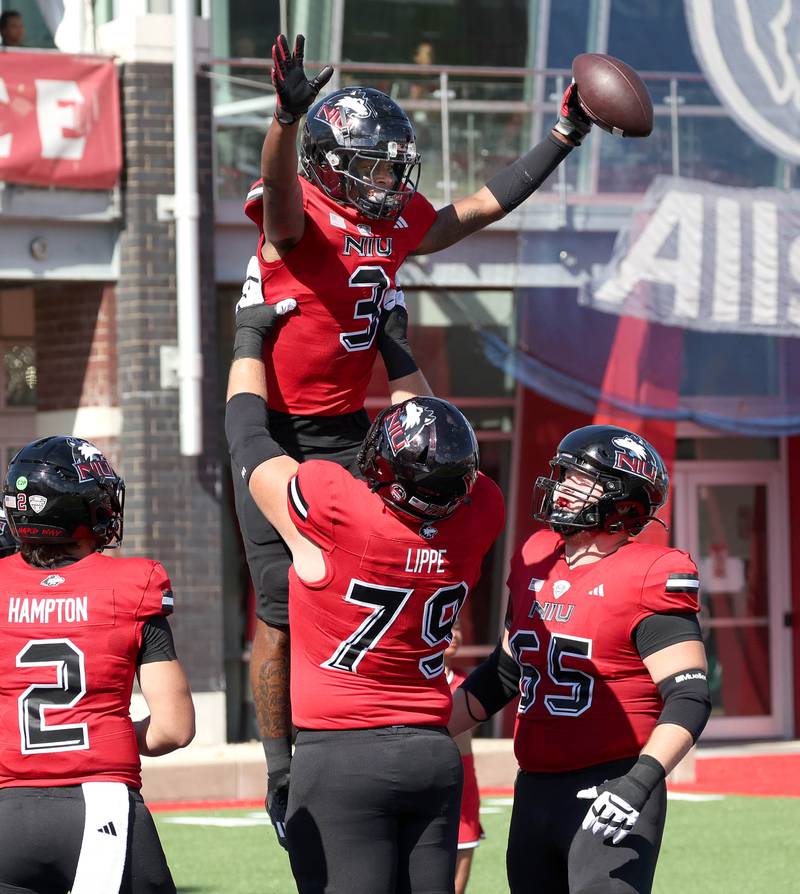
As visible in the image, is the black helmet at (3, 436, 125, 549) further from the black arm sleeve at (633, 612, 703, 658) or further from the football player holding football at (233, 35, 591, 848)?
the black arm sleeve at (633, 612, 703, 658)

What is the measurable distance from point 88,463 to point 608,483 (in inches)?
61.7

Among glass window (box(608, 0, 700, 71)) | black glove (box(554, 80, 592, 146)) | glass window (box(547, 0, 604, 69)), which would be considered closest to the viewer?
black glove (box(554, 80, 592, 146))

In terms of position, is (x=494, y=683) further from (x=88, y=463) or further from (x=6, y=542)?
(x=6, y=542)

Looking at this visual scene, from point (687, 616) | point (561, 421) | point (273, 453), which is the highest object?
point (273, 453)

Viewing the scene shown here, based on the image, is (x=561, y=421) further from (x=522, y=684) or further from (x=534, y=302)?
(x=522, y=684)

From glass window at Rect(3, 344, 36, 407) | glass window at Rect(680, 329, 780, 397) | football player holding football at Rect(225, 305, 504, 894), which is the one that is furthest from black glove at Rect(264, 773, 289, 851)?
glass window at Rect(3, 344, 36, 407)

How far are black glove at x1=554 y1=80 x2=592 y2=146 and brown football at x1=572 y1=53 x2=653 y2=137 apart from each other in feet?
0.19

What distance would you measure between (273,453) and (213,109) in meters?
9.78

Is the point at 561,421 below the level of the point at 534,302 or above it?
below

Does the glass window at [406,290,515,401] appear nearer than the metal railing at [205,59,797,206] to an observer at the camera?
No

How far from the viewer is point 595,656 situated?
17.2 ft

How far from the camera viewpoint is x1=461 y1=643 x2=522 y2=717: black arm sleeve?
561 cm

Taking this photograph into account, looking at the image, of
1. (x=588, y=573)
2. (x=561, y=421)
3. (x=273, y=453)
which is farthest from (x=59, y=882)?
(x=561, y=421)

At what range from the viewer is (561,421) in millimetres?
15797
